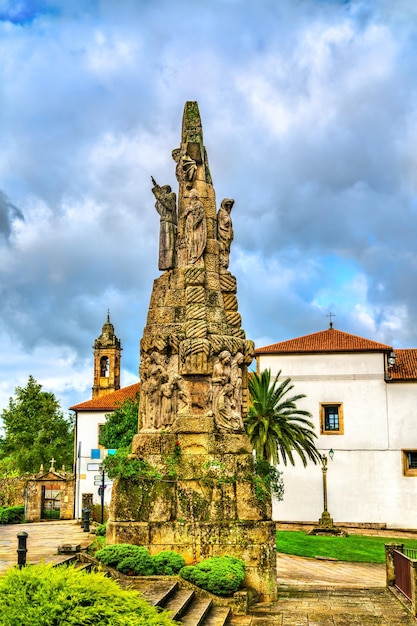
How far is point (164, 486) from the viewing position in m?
13.9

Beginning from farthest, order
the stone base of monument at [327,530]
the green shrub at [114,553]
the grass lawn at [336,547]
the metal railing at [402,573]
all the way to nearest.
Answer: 1. the stone base of monument at [327,530]
2. the grass lawn at [336,547]
3. the metal railing at [402,573]
4. the green shrub at [114,553]

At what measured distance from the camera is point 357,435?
36656 mm

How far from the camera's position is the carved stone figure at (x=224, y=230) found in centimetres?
1661

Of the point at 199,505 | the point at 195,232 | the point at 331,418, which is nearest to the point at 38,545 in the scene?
the point at 199,505

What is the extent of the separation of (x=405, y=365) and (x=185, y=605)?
1130 inches

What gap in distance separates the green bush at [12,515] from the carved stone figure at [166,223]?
23159 mm

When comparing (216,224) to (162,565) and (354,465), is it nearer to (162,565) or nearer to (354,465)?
(162,565)

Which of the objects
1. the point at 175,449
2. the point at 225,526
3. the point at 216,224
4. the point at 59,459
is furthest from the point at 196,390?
the point at 59,459

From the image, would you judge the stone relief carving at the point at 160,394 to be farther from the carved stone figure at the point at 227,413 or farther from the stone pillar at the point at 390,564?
the stone pillar at the point at 390,564

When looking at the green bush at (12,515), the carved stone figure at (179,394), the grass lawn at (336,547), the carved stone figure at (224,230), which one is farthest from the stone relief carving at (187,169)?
the green bush at (12,515)

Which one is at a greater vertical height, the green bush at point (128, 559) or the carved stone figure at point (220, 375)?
the carved stone figure at point (220, 375)

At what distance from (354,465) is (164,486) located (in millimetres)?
24442

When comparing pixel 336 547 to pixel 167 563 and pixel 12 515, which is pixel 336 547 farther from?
pixel 12 515

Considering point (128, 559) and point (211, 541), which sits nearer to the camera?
point (128, 559)
